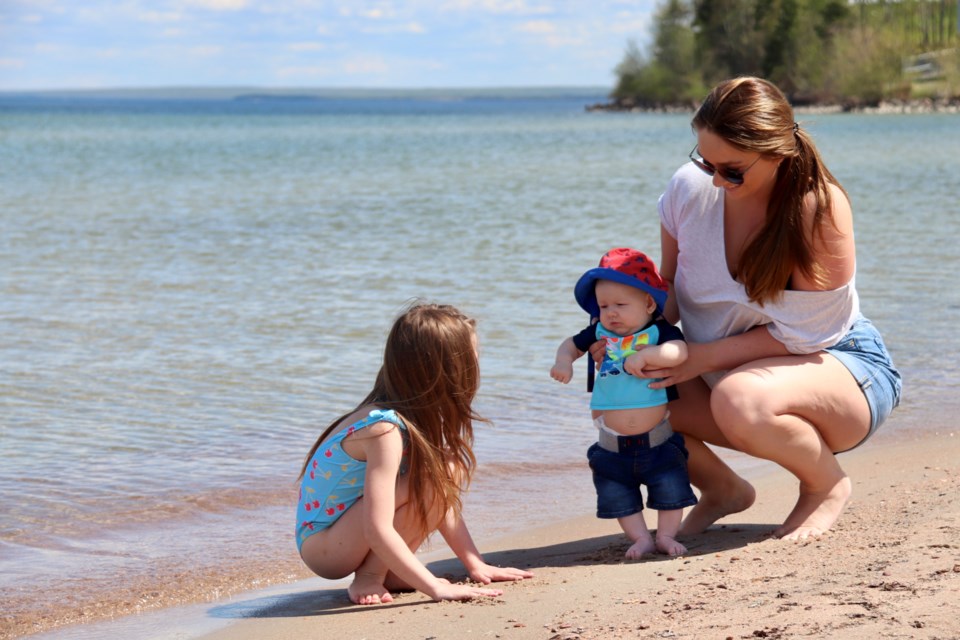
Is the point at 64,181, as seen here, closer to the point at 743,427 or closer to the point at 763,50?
the point at 743,427

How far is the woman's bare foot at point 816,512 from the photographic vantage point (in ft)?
10.5

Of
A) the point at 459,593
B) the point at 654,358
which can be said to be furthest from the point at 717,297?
the point at 459,593

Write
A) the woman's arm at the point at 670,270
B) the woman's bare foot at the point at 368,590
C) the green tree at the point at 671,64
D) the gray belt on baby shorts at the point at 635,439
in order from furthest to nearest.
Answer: the green tree at the point at 671,64
the woman's arm at the point at 670,270
the gray belt on baby shorts at the point at 635,439
the woman's bare foot at the point at 368,590

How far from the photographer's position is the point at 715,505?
359 centimetres

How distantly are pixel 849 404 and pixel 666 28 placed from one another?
3366 inches

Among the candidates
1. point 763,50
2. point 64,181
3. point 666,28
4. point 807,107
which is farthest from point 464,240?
point 666,28

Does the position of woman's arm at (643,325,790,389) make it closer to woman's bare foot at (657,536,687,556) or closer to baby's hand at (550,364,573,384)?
baby's hand at (550,364,573,384)

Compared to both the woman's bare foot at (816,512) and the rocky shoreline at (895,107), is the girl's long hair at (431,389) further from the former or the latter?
the rocky shoreline at (895,107)

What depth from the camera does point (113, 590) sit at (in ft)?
11.1

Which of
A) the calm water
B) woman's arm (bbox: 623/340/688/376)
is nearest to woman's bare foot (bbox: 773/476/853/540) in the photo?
woman's arm (bbox: 623/340/688/376)

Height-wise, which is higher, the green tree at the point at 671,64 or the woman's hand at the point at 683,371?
the green tree at the point at 671,64

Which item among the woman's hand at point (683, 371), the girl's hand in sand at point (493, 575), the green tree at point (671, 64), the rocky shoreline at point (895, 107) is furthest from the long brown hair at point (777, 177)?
the green tree at point (671, 64)

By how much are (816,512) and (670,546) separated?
435 millimetres

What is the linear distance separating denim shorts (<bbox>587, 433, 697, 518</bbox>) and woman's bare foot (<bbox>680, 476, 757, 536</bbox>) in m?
0.29
